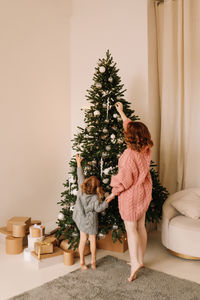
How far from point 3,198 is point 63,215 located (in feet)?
3.36

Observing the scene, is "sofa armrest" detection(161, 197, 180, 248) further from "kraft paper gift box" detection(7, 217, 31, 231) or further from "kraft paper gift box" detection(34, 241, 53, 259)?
"kraft paper gift box" detection(7, 217, 31, 231)

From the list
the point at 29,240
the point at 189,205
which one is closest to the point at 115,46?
the point at 189,205

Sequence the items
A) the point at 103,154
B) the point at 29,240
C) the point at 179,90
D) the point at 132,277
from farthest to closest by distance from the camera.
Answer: the point at 179,90, the point at 29,240, the point at 103,154, the point at 132,277

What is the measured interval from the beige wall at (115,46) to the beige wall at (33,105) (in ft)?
0.56

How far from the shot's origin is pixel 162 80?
4.13 meters

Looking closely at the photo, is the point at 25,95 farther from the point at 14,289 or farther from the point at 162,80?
the point at 14,289

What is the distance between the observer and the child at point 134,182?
2.77 m

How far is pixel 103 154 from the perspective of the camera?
330 centimetres

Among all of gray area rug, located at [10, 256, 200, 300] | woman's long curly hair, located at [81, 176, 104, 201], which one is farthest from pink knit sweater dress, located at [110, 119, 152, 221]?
gray area rug, located at [10, 256, 200, 300]

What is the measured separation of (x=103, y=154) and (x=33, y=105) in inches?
62.0

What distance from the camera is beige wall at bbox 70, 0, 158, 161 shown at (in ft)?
13.3

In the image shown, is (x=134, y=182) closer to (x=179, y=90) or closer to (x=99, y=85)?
(x=99, y=85)

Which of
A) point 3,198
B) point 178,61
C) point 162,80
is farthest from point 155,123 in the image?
point 3,198

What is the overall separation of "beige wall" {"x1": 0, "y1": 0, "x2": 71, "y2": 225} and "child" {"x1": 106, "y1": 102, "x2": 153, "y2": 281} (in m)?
1.78
